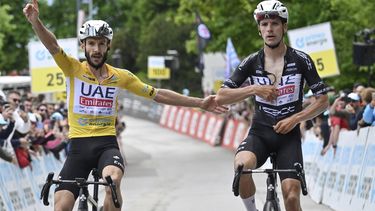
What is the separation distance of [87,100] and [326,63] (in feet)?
48.4

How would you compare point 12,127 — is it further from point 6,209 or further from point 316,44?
point 316,44

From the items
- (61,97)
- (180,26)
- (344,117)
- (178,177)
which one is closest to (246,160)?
(344,117)

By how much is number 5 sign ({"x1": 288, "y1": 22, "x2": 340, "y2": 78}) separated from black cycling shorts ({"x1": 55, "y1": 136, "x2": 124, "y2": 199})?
14.6 meters

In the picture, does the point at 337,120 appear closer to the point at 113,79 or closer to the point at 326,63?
the point at 326,63

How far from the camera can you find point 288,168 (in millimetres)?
10008

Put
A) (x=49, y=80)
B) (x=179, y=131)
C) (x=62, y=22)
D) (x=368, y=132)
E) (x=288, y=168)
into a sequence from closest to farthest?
(x=288, y=168)
(x=368, y=132)
(x=49, y=80)
(x=179, y=131)
(x=62, y=22)

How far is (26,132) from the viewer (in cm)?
1728

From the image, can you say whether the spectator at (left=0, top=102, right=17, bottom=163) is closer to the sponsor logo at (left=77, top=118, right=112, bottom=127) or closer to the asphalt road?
the asphalt road

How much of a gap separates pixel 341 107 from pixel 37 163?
5.74 metres

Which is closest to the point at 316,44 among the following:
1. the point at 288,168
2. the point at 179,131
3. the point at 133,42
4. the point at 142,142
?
the point at 288,168

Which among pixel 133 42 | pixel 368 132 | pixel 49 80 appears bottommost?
pixel 133 42

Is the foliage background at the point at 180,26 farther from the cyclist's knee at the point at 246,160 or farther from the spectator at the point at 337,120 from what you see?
the cyclist's knee at the point at 246,160

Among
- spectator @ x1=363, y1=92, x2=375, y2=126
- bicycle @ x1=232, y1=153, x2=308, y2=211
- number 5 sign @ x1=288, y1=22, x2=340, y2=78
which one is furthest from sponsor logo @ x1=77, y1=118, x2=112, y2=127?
number 5 sign @ x1=288, y1=22, x2=340, y2=78

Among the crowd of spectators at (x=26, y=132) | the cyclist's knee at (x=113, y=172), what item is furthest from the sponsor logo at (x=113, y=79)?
the crowd of spectators at (x=26, y=132)
